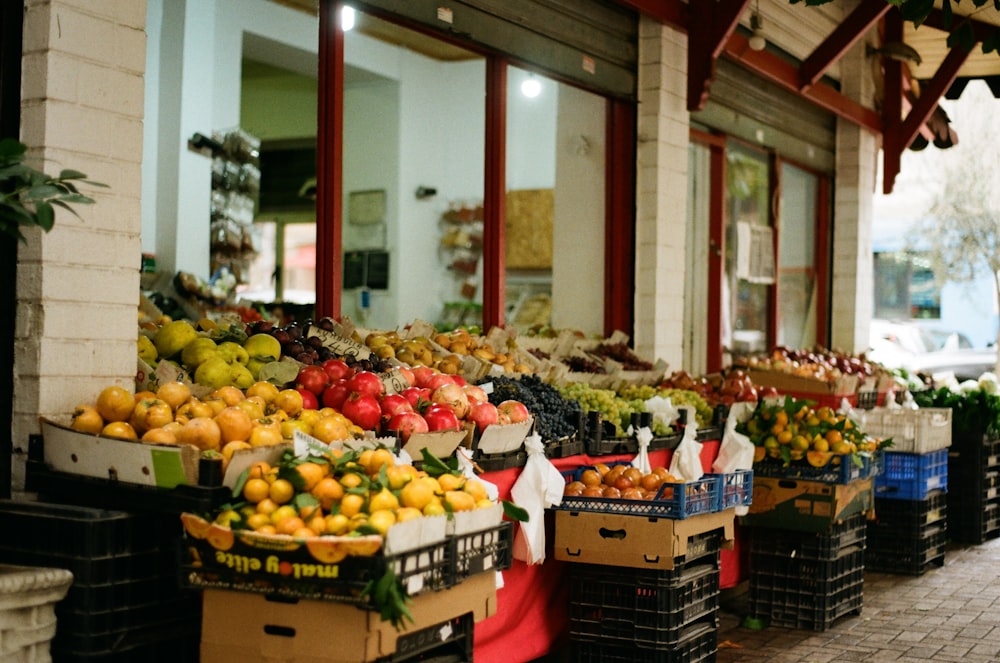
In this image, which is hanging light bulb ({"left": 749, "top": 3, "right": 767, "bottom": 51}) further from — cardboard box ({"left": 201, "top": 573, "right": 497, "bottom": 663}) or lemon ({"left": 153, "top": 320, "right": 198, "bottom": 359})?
cardboard box ({"left": 201, "top": 573, "right": 497, "bottom": 663})

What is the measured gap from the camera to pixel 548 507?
179 inches

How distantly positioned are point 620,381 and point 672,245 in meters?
1.99

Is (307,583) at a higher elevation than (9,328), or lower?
lower

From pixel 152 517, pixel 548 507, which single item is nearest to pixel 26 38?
pixel 152 517

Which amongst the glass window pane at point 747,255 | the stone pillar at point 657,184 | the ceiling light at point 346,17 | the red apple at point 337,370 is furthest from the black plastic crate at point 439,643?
the glass window pane at point 747,255

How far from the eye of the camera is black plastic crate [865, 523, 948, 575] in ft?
24.7

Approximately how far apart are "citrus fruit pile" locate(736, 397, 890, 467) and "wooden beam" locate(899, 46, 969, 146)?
6871 mm

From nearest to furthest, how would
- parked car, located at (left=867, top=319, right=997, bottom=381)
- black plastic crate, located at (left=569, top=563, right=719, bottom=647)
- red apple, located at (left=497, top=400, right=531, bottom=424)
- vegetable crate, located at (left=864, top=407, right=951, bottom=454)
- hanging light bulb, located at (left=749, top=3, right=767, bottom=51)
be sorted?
black plastic crate, located at (left=569, top=563, right=719, bottom=647)
red apple, located at (left=497, top=400, right=531, bottom=424)
vegetable crate, located at (left=864, top=407, right=951, bottom=454)
hanging light bulb, located at (left=749, top=3, right=767, bottom=51)
parked car, located at (left=867, top=319, right=997, bottom=381)

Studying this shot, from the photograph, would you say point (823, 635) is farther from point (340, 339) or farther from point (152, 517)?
point (152, 517)

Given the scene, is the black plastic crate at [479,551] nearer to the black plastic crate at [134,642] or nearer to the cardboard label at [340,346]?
the black plastic crate at [134,642]

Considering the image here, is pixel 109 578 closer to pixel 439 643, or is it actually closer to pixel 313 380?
pixel 439 643

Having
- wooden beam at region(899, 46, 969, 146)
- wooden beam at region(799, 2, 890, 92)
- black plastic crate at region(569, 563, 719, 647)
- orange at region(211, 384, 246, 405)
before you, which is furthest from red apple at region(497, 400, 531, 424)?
wooden beam at region(899, 46, 969, 146)

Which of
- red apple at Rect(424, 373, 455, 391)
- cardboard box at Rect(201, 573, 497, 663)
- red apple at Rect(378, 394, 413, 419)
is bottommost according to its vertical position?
cardboard box at Rect(201, 573, 497, 663)

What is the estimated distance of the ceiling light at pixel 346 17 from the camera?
19.4 ft
